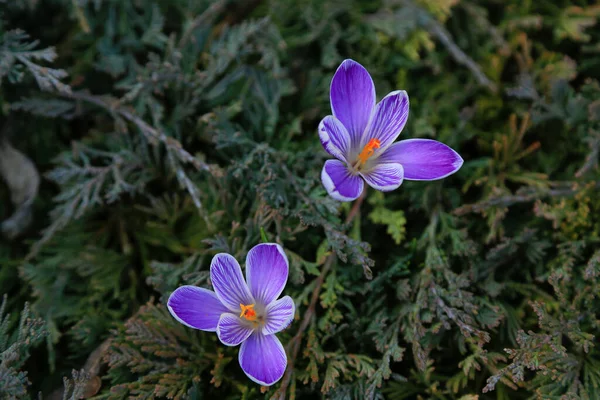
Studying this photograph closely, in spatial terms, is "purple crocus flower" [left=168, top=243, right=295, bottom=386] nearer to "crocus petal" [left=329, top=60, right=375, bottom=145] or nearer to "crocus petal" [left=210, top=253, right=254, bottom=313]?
"crocus petal" [left=210, top=253, right=254, bottom=313]

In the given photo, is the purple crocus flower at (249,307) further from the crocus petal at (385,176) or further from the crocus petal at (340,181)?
the crocus petal at (385,176)

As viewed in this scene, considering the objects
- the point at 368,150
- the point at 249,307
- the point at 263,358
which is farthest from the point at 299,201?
the point at 263,358

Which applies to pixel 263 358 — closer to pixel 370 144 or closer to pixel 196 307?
pixel 196 307

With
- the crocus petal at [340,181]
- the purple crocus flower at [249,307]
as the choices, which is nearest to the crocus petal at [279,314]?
the purple crocus flower at [249,307]

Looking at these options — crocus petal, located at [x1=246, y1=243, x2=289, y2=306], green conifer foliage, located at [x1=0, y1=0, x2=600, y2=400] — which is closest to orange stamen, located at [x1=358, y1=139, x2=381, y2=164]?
green conifer foliage, located at [x1=0, y1=0, x2=600, y2=400]

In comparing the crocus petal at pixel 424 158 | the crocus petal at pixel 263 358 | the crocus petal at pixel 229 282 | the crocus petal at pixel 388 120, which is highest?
the crocus petal at pixel 388 120

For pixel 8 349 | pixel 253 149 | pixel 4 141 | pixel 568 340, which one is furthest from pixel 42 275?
pixel 568 340
